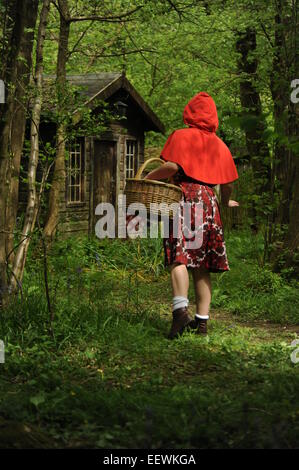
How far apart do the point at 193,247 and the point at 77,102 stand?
1583 mm

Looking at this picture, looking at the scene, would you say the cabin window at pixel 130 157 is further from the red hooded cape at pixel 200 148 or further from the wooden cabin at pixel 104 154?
the red hooded cape at pixel 200 148

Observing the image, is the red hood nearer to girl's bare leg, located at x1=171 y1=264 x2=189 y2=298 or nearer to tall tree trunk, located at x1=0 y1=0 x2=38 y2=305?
girl's bare leg, located at x1=171 y1=264 x2=189 y2=298

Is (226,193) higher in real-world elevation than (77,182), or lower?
higher

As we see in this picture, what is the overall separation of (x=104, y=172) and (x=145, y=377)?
11408 mm

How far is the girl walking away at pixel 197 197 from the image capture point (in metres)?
5.98

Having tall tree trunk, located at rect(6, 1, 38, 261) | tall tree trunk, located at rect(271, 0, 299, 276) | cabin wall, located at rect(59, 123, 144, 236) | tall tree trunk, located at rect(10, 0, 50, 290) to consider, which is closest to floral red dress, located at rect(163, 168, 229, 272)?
tall tree trunk, located at rect(10, 0, 50, 290)

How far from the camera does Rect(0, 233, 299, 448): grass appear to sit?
3.49 metres

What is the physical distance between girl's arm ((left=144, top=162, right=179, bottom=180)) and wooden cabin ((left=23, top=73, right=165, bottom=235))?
7820mm

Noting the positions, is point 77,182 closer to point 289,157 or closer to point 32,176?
point 289,157

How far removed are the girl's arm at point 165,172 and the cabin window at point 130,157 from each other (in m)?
10.9

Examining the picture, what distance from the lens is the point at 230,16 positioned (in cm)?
Answer: 1667

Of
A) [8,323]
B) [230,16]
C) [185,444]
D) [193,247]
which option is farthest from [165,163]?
[230,16]

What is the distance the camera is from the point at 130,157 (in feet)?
56.0

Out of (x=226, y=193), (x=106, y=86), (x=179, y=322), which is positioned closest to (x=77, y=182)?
(x=106, y=86)
